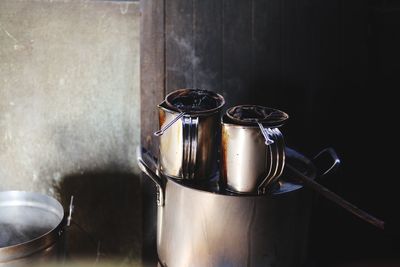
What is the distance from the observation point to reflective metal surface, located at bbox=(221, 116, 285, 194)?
1.84m

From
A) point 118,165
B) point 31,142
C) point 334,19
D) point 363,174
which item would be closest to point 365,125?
point 363,174

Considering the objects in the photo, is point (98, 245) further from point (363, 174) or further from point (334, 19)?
point (334, 19)

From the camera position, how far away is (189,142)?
1944 mm

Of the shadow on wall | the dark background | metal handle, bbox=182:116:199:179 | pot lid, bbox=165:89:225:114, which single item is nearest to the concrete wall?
the shadow on wall

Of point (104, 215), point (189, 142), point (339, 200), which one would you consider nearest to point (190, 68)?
point (189, 142)

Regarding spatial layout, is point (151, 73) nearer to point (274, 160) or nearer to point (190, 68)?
point (190, 68)

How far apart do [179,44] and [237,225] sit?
1.24m

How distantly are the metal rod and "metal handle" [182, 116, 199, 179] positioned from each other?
1.56 feet

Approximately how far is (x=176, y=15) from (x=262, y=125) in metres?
1.10

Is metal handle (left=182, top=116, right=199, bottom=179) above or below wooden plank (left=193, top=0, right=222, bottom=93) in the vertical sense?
below

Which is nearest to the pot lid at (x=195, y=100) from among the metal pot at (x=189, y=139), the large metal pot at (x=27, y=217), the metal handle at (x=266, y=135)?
the metal pot at (x=189, y=139)

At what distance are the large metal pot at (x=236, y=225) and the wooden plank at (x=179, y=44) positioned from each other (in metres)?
0.82

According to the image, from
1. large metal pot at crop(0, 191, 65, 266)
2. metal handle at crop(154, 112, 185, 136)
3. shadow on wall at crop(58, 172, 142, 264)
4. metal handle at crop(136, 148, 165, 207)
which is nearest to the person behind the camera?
metal handle at crop(154, 112, 185, 136)

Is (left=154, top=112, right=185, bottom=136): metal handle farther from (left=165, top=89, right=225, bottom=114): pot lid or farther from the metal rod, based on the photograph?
the metal rod
